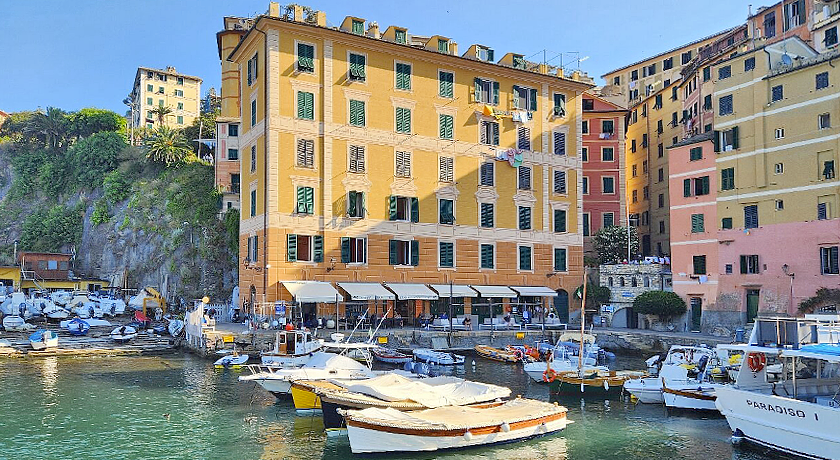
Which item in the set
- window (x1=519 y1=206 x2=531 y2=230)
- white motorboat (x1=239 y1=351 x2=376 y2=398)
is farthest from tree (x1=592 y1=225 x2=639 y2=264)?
white motorboat (x1=239 y1=351 x2=376 y2=398)

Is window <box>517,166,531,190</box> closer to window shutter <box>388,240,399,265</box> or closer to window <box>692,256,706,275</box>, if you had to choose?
window shutter <box>388,240,399,265</box>

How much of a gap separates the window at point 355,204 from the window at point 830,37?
4011 cm

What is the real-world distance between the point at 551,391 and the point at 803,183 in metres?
27.5

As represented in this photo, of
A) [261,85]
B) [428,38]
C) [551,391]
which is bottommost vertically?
[551,391]

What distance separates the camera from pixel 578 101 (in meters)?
65.4

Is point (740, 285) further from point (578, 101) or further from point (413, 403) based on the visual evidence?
point (413, 403)

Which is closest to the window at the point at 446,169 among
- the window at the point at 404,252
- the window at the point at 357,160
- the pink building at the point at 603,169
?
the window at the point at 404,252

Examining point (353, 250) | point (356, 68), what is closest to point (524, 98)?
point (356, 68)

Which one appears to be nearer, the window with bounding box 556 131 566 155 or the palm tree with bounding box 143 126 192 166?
the window with bounding box 556 131 566 155

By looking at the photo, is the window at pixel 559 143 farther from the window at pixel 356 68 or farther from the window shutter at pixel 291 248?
the window shutter at pixel 291 248

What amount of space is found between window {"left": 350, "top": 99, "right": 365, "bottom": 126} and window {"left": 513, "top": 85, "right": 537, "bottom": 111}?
14.4 metres

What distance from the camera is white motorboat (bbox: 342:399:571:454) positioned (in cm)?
2367

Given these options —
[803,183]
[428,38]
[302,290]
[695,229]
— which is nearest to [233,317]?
[302,290]

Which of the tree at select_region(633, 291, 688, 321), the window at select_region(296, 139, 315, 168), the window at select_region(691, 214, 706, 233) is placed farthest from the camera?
the tree at select_region(633, 291, 688, 321)
